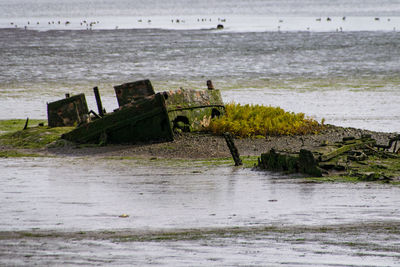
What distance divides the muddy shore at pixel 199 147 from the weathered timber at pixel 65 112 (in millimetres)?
1948

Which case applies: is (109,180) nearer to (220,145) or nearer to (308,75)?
(220,145)

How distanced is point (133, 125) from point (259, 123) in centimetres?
330

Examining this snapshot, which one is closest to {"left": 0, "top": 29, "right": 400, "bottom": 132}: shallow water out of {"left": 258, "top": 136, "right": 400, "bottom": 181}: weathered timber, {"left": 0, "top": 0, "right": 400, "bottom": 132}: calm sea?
{"left": 0, "top": 0, "right": 400, "bottom": 132}: calm sea

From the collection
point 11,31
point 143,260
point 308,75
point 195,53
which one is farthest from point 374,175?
point 11,31

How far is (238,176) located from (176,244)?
486cm

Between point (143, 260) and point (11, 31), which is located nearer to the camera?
point (143, 260)

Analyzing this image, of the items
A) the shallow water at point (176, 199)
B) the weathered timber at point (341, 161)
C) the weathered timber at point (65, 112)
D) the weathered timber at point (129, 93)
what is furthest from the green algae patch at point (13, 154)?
the weathered timber at point (341, 161)

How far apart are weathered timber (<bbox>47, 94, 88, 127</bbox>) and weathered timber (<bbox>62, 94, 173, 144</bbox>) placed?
172 cm

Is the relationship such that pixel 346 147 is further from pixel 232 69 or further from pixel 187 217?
pixel 232 69

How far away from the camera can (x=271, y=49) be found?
5419 centimetres

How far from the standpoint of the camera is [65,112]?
762 inches

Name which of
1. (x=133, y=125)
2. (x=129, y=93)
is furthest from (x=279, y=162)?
(x=129, y=93)

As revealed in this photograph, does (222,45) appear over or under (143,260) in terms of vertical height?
over

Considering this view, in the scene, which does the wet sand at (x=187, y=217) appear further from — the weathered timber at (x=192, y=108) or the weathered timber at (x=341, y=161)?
the weathered timber at (x=192, y=108)
